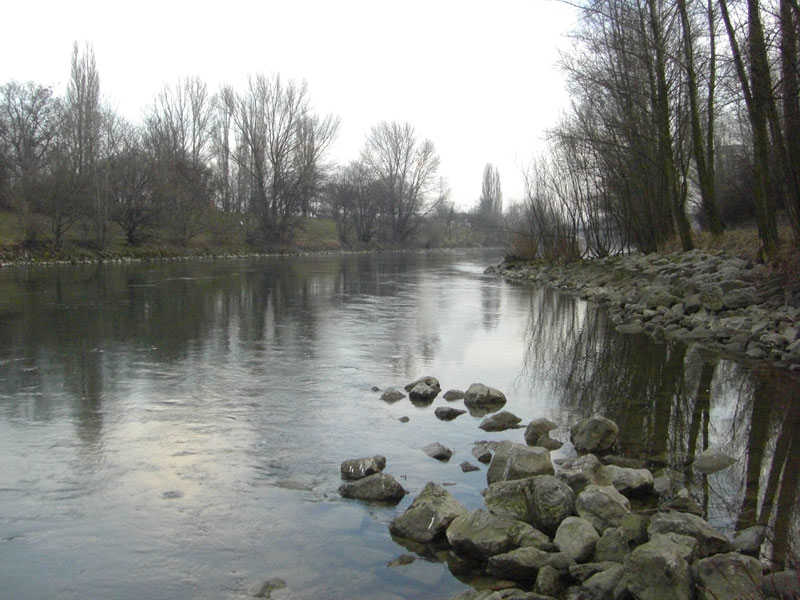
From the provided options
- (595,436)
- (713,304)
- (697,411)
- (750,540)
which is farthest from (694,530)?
(713,304)

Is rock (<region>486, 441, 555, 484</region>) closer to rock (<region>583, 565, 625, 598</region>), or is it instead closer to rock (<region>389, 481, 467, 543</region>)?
rock (<region>389, 481, 467, 543</region>)

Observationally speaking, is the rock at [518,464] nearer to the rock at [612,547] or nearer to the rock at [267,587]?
the rock at [612,547]

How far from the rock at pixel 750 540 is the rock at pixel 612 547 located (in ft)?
2.07

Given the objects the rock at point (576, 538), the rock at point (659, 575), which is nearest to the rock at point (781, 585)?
the rock at point (659, 575)

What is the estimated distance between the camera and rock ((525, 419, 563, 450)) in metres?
6.18

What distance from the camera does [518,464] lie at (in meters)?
5.07

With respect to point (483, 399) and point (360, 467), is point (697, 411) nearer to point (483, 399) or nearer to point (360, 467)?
point (483, 399)

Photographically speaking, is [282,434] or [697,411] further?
[697,411]

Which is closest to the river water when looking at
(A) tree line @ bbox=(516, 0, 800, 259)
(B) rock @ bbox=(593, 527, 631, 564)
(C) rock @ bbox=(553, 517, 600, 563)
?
(C) rock @ bbox=(553, 517, 600, 563)

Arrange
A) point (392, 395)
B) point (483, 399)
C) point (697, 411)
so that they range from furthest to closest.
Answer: point (392, 395)
point (483, 399)
point (697, 411)

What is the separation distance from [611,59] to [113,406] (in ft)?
56.2

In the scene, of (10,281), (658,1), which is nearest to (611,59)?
(658,1)

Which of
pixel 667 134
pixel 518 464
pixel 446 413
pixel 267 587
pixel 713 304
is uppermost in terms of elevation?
pixel 667 134

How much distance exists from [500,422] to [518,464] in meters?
1.72
